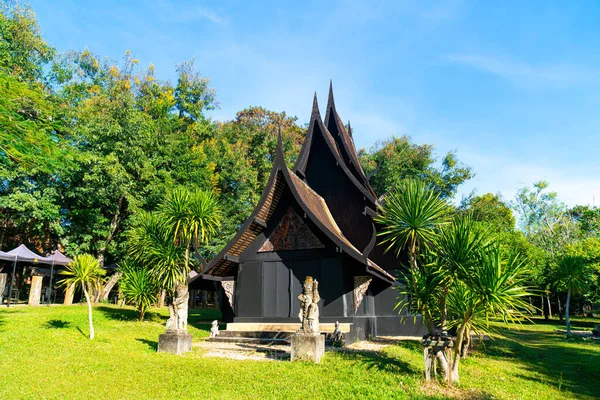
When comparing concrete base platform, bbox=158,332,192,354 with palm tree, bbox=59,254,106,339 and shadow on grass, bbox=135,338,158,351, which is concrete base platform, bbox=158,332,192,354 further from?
palm tree, bbox=59,254,106,339

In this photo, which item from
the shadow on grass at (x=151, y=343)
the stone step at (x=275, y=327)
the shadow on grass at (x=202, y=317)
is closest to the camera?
the shadow on grass at (x=151, y=343)

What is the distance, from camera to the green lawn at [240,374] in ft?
21.0

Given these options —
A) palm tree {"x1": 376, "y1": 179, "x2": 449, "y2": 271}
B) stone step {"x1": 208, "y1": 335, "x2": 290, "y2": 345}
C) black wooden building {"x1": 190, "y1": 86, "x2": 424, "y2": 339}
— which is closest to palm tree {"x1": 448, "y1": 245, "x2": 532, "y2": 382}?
palm tree {"x1": 376, "y1": 179, "x2": 449, "y2": 271}

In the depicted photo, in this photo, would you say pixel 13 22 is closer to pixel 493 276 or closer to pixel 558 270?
pixel 493 276

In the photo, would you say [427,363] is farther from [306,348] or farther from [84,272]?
[84,272]

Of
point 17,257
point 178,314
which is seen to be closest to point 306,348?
point 178,314

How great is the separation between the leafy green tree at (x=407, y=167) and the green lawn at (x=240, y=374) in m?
21.2

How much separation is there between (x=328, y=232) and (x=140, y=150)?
52.9 ft

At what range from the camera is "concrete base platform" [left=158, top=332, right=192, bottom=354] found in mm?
9514

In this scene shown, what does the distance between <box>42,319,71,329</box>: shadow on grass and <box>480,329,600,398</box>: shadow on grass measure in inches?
517

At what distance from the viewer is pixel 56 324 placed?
12711mm

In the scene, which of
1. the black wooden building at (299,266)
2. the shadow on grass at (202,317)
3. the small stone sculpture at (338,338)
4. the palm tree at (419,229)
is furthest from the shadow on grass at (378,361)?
the shadow on grass at (202,317)

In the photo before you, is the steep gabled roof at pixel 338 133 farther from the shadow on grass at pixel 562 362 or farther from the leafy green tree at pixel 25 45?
the leafy green tree at pixel 25 45

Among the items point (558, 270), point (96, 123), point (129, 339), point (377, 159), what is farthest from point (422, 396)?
point (377, 159)
